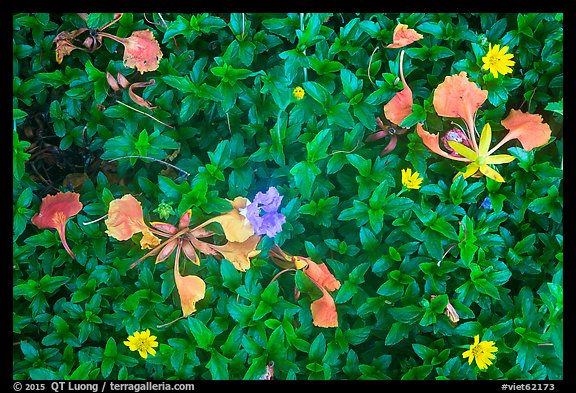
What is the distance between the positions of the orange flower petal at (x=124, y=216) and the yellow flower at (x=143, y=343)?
28cm

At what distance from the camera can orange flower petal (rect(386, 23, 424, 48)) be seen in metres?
1.55

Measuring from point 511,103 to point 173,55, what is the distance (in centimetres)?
100

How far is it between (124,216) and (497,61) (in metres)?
1.14

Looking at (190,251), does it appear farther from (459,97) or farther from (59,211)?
(459,97)

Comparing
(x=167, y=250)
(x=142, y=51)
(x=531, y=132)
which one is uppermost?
(x=142, y=51)

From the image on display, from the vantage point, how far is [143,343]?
1.57 m

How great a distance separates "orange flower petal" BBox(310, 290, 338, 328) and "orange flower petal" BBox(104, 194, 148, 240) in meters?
0.56

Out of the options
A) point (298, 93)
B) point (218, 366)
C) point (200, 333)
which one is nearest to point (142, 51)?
point (298, 93)

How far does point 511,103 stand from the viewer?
163cm

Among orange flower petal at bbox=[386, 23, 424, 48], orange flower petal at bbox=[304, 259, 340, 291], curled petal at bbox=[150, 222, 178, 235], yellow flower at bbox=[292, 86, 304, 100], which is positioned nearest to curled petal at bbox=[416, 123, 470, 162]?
orange flower petal at bbox=[386, 23, 424, 48]

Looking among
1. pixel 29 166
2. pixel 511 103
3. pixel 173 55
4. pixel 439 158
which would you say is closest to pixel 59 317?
pixel 29 166

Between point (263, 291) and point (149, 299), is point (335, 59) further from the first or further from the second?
point (149, 299)

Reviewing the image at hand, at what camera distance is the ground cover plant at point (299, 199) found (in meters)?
1.54

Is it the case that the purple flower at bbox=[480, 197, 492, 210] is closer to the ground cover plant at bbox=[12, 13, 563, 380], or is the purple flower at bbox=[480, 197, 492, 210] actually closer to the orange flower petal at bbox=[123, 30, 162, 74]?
the ground cover plant at bbox=[12, 13, 563, 380]
